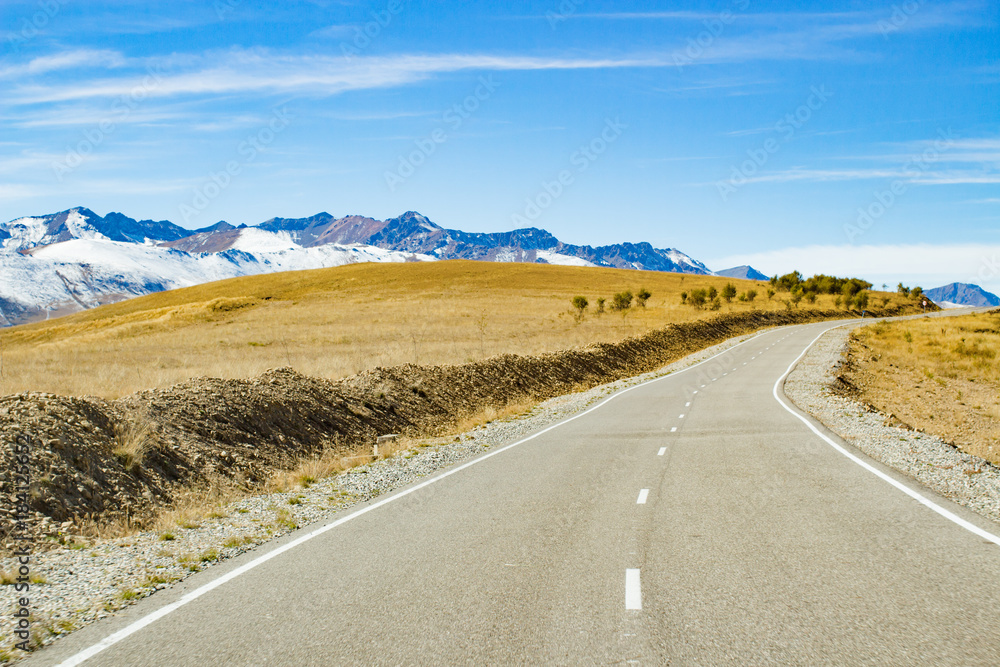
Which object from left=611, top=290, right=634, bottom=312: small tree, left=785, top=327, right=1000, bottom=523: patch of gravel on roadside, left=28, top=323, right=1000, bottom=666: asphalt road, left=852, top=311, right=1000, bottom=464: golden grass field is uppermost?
left=611, top=290, right=634, bottom=312: small tree

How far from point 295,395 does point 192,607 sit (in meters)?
11.5

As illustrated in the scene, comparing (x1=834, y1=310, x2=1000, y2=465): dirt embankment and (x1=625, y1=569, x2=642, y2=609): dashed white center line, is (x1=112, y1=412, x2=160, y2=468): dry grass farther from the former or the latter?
A: (x1=834, y1=310, x2=1000, y2=465): dirt embankment

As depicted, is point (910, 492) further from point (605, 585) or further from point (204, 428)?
point (204, 428)

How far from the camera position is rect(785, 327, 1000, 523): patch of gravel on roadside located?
32.0 ft

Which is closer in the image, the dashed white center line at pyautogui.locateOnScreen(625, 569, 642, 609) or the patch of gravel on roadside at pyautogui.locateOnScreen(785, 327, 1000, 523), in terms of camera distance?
the dashed white center line at pyautogui.locateOnScreen(625, 569, 642, 609)

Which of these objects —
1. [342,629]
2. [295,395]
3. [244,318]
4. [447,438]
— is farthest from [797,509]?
[244,318]

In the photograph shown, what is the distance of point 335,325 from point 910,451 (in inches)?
1815

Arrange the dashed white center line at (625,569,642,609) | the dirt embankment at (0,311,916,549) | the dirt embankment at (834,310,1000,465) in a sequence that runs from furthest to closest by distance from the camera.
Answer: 1. the dirt embankment at (834,310,1000,465)
2. the dirt embankment at (0,311,916,549)
3. the dashed white center line at (625,569,642,609)

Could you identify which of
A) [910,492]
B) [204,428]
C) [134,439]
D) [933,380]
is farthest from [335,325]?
[910,492]

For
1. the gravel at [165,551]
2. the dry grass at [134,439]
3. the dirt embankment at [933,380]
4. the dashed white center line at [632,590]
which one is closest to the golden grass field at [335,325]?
the dry grass at [134,439]

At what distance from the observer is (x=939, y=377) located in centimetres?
3581

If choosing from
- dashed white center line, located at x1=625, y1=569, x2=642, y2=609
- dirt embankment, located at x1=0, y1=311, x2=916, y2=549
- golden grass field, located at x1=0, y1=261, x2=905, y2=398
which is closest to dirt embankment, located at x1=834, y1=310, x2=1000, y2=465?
dashed white center line, located at x1=625, y1=569, x2=642, y2=609

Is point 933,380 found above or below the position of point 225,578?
below

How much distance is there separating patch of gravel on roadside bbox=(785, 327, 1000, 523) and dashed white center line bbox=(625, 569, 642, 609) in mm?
4804
